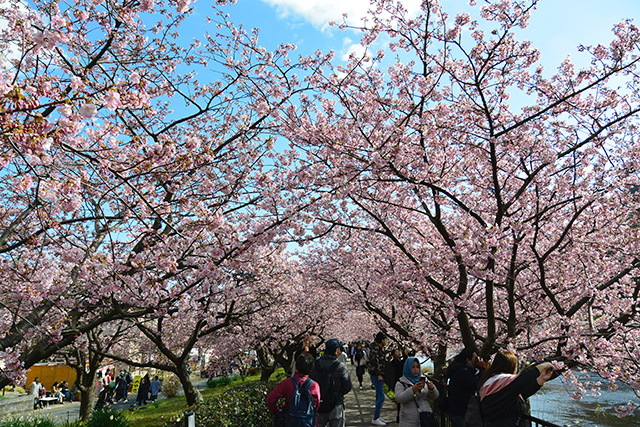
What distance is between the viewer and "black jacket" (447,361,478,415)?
4.64 m

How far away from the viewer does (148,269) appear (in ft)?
21.4

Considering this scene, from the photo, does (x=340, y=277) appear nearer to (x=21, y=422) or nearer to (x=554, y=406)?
(x=21, y=422)

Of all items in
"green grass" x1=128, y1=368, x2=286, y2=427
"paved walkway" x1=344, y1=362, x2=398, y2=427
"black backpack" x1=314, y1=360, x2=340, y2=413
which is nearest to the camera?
"black backpack" x1=314, y1=360, x2=340, y2=413

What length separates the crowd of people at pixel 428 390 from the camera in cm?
318

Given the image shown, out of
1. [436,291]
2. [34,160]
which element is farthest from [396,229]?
[34,160]

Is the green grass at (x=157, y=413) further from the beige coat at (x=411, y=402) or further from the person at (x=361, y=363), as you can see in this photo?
the beige coat at (x=411, y=402)

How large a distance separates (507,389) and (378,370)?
6.14m

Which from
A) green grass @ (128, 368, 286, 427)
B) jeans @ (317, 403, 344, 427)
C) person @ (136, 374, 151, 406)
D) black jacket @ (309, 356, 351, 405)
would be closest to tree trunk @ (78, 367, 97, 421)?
green grass @ (128, 368, 286, 427)

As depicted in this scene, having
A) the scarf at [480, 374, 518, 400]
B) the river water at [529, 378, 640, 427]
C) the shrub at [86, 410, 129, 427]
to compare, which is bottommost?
the river water at [529, 378, 640, 427]

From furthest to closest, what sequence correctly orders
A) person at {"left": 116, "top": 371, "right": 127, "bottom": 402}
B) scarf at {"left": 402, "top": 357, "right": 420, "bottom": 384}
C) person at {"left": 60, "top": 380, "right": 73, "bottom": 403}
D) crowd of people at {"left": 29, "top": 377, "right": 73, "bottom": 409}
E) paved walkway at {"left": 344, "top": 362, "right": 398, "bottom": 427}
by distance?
1. person at {"left": 60, "top": 380, "right": 73, "bottom": 403}
2. person at {"left": 116, "top": 371, "right": 127, "bottom": 402}
3. crowd of people at {"left": 29, "top": 377, "right": 73, "bottom": 409}
4. paved walkway at {"left": 344, "top": 362, "right": 398, "bottom": 427}
5. scarf at {"left": 402, "top": 357, "right": 420, "bottom": 384}

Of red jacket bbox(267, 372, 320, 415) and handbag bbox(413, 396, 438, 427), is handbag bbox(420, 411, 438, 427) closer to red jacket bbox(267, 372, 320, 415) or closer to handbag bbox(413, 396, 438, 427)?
handbag bbox(413, 396, 438, 427)

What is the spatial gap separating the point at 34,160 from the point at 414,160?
16.7 ft

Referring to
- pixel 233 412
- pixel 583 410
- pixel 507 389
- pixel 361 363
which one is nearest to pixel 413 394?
pixel 507 389

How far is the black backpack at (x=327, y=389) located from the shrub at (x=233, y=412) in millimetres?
1874
